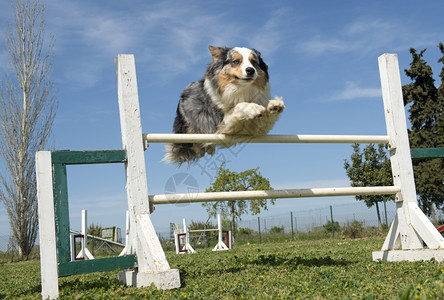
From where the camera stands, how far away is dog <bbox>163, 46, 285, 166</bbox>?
3396mm

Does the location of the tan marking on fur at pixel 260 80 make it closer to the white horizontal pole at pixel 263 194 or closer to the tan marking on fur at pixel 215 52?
the tan marking on fur at pixel 215 52

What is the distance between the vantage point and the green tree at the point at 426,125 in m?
20.2

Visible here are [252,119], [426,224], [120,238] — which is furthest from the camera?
[120,238]

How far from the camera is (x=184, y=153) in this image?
439cm

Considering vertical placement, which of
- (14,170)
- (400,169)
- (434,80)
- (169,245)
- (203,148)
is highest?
(434,80)

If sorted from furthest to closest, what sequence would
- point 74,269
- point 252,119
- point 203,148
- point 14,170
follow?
1. point 14,170
2. point 203,148
3. point 252,119
4. point 74,269

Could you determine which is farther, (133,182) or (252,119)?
(252,119)

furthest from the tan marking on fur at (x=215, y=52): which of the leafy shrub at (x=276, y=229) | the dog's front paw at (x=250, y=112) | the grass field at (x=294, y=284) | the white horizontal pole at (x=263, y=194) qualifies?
the leafy shrub at (x=276, y=229)

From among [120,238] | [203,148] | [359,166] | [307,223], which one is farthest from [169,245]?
[203,148]

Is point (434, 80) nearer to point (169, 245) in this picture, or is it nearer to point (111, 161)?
point (169, 245)

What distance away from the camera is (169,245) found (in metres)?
18.7

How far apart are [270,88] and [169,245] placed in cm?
1576

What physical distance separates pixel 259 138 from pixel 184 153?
1200 millimetres

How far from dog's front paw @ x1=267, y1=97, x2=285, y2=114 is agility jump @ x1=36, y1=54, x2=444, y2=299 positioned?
0.23m
